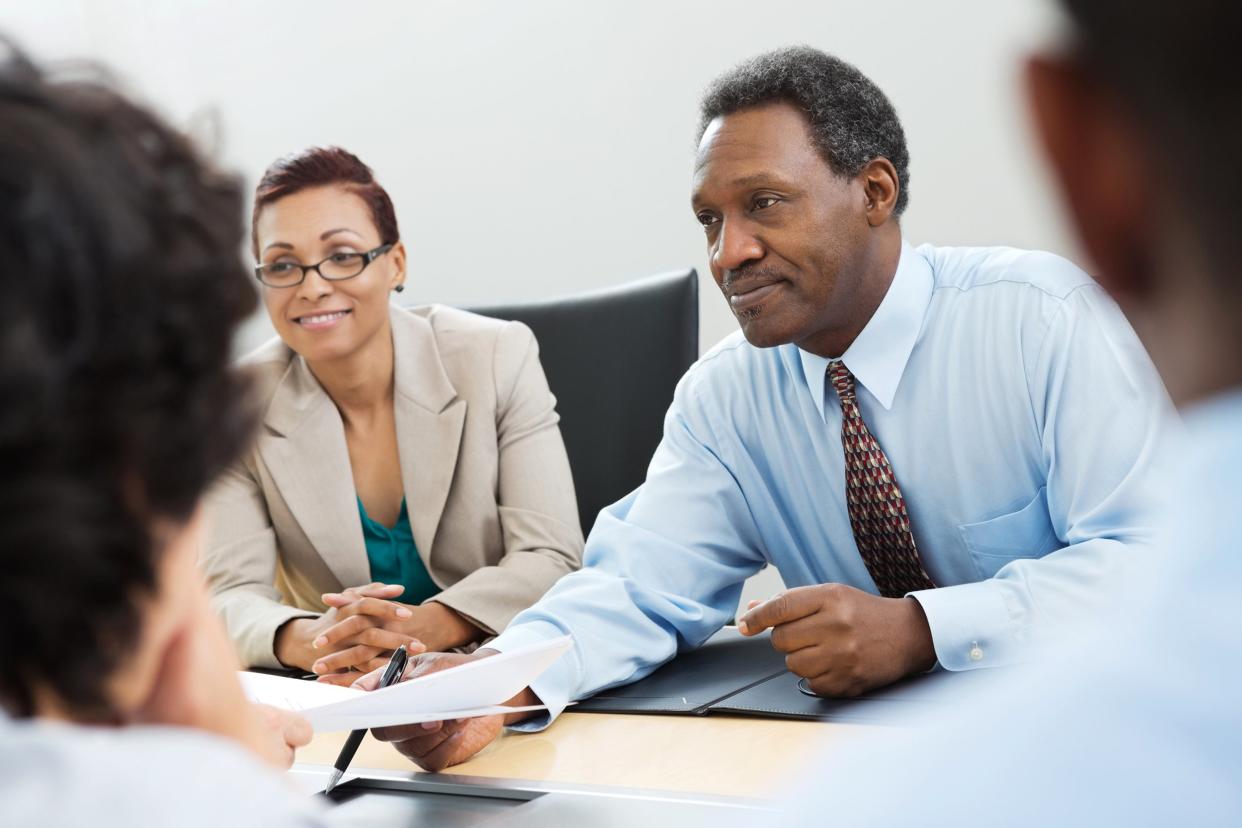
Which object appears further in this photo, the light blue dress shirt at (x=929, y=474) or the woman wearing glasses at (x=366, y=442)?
the woman wearing glasses at (x=366, y=442)

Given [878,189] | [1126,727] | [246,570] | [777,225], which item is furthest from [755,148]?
[1126,727]

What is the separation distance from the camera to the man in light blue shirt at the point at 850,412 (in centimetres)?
156

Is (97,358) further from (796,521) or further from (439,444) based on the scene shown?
(439,444)

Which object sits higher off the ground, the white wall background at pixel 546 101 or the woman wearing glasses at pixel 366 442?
the white wall background at pixel 546 101

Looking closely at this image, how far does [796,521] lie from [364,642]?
0.65 metres

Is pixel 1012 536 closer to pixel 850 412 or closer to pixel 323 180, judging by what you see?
pixel 850 412

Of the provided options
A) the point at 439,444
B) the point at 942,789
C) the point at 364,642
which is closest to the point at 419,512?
the point at 439,444

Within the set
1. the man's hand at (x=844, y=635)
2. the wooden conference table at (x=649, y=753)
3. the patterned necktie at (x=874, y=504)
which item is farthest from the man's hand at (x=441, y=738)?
the patterned necktie at (x=874, y=504)

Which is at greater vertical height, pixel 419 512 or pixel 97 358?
pixel 97 358

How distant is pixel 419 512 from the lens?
6.98ft

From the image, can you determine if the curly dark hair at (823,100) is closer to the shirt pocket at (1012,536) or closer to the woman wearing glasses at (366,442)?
the shirt pocket at (1012,536)

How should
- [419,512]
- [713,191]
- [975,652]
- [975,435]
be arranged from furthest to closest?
1. [419,512]
2. [713,191]
3. [975,435]
4. [975,652]

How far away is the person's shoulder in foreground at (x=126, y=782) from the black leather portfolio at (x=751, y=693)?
857 mm

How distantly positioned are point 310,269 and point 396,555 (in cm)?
53
